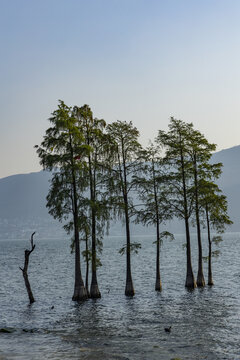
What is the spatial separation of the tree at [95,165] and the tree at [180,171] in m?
7.64

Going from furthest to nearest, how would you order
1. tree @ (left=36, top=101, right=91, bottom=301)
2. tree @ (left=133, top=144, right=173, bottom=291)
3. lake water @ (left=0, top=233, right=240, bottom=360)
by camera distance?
tree @ (left=133, top=144, right=173, bottom=291) → tree @ (left=36, top=101, right=91, bottom=301) → lake water @ (left=0, top=233, right=240, bottom=360)

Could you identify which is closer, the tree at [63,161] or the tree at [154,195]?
the tree at [63,161]

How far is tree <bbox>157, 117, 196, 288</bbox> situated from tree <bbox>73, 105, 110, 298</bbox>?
7.64m

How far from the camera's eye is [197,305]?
1326 inches

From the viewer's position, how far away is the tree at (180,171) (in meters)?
42.2

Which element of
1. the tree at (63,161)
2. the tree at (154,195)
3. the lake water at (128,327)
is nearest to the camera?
the lake water at (128,327)

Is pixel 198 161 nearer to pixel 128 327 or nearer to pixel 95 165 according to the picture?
pixel 95 165

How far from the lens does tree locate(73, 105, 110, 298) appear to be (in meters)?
37.8

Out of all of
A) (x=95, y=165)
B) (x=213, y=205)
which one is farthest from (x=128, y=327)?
(x=213, y=205)

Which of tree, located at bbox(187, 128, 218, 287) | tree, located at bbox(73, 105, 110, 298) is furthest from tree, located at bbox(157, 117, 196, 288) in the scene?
tree, located at bbox(73, 105, 110, 298)

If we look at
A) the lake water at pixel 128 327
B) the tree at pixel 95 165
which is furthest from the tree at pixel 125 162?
the lake water at pixel 128 327

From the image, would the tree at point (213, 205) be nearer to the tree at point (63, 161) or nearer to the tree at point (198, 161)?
the tree at point (198, 161)

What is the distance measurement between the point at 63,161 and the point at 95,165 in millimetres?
3450

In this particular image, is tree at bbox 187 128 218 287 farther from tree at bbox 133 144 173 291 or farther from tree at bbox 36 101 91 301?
tree at bbox 36 101 91 301
